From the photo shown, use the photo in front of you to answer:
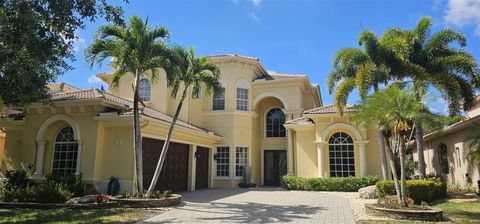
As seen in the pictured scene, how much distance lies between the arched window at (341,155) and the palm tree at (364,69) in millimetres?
2798

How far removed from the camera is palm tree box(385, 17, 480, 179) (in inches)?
650

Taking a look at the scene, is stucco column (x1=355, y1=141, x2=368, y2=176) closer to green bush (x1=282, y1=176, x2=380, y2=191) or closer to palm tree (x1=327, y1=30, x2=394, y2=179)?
green bush (x1=282, y1=176, x2=380, y2=191)

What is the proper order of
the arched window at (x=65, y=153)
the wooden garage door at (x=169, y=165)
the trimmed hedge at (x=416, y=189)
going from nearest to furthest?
the trimmed hedge at (x=416, y=189), the arched window at (x=65, y=153), the wooden garage door at (x=169, y=165)

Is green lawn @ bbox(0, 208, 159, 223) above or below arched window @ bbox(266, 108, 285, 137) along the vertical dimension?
below

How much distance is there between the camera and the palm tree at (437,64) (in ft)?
54.2

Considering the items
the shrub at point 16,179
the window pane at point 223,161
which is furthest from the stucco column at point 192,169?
the shrub at point 16,179

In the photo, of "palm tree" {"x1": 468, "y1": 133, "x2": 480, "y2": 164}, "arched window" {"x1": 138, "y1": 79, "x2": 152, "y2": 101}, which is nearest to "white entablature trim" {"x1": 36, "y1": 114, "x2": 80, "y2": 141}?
"arched window" {"x1": 138, "y1": 79, "x2": 152, "y2": 101}

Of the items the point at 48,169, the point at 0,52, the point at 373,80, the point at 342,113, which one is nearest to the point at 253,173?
the point at 342,113

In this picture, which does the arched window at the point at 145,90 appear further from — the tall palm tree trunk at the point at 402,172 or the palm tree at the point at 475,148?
the palm tree at the point at 475,148

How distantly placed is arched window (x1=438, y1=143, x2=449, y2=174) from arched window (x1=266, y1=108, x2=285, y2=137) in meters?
9.97

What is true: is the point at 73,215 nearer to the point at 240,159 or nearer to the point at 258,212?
the point at 258,212

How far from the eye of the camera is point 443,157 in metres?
22.9

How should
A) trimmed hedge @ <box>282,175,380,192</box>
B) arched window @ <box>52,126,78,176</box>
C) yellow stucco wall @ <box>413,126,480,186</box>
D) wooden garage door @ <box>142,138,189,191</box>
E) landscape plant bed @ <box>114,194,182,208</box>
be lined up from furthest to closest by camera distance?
1. trimmed hedge @ <box>282,175,380,192</box>
2. yellow stucco wall @ <box>413,126,480,186</box>
3. wooden garage door @ <box>142,138,189,191</box>
4. arched window @ <box>52,126,78,176</box>
5. landscape plant bed @ <box>114,194,182,208</box>

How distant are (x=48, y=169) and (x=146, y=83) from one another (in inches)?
370
